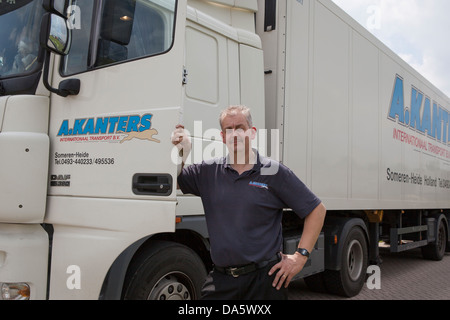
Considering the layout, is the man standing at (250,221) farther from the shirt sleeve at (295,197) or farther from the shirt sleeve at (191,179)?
the shirt sleeve at (191,179)

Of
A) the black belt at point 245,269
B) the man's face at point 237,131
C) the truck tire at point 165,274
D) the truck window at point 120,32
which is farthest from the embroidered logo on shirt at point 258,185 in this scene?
the truck window at point 120,32

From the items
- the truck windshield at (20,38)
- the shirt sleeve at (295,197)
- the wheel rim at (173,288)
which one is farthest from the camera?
the truck windshield at (20,38)

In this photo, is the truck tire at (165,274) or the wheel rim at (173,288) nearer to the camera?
the truck tire at (165,274)

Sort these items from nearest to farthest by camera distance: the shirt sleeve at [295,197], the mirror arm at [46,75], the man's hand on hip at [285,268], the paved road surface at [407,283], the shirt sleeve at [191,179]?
the man's hand on hip at [285,268], the shirt sleeve at [295,197], the shirt sleeve at [191,179], the mirror arm at [46,75], the paved road surface at [407,283]

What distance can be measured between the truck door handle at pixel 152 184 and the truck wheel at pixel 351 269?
3.31 metres

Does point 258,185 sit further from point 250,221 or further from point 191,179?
point 191,179

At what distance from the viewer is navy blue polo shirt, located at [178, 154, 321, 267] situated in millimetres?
2297

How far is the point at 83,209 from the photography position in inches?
123

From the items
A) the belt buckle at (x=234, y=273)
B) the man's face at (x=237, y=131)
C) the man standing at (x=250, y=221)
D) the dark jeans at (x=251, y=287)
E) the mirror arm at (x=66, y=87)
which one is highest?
the mirror arm at (x=66, y=87)

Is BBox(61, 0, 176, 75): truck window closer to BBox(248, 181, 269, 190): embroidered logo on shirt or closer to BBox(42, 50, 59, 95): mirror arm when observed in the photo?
BBox(42, 50, 59, 95): mirror arm

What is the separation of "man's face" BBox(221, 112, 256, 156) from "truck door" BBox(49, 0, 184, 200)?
62cm

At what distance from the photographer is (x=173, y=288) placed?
10.4ft

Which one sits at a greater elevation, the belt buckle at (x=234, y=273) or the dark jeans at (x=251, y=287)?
the belt buckle at (x=234, y=273)

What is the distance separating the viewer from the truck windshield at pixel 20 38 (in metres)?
3.35
